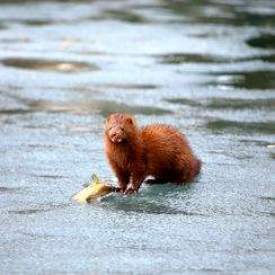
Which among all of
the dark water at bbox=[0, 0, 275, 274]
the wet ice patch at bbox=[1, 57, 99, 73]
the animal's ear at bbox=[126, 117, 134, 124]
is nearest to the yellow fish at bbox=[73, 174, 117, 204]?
the dark water at bbox=[0, 0, 275, 274]

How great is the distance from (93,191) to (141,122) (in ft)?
11.4

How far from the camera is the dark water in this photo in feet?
21.4

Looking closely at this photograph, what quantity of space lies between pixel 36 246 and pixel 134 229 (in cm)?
75

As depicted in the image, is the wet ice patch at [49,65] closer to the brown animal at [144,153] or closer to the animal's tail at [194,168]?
the animal's tail at [194,168]

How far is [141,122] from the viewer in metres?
11.3

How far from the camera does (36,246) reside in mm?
6609

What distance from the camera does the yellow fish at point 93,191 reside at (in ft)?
25.6

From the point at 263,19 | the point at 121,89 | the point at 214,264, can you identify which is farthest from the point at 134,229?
the point at 263,19

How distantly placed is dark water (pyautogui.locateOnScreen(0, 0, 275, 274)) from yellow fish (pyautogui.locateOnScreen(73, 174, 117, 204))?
3.5 inches

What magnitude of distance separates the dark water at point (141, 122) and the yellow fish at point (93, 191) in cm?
9

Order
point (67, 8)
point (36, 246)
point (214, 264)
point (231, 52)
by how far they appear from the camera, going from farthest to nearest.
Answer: point (67, 8), point (231, 52), point (36, 246), point (214, 264)

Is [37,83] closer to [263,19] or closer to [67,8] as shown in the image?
[263,19]

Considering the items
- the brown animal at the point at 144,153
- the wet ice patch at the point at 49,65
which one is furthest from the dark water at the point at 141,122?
the brown animal at the point at 144,153

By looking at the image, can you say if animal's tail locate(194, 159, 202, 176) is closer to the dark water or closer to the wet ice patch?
the dark water
